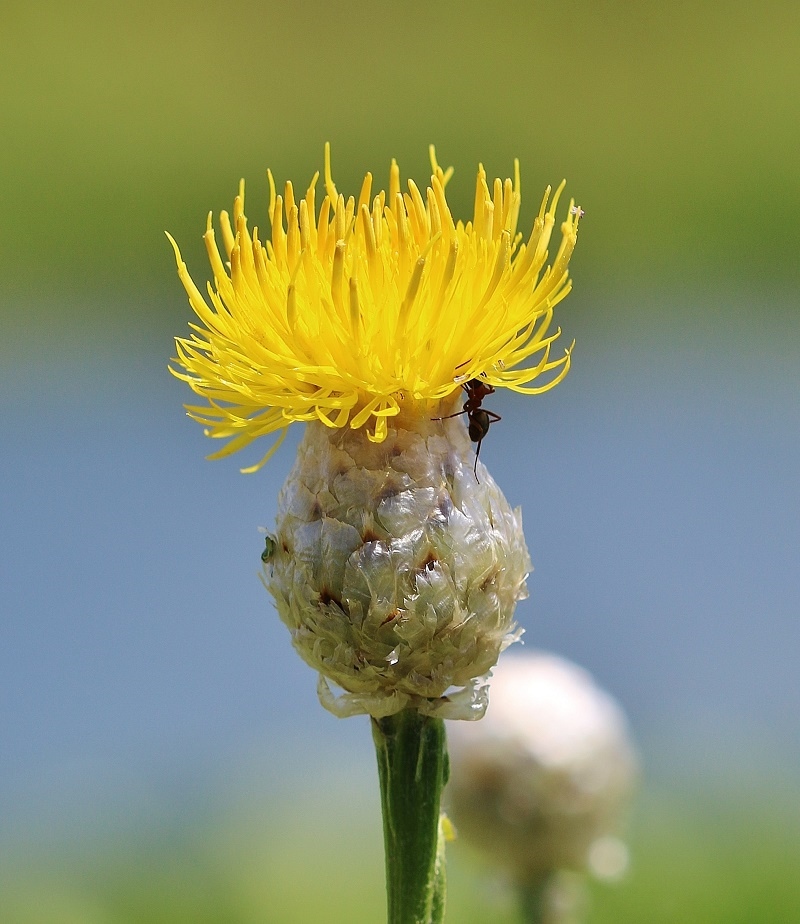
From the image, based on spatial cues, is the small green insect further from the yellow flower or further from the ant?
the ant

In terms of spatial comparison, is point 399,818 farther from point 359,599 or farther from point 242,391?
point 242,391

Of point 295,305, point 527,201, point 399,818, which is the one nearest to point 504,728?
point 399,818

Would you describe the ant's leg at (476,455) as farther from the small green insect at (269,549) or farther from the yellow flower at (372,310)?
the small green insect at (269,549)

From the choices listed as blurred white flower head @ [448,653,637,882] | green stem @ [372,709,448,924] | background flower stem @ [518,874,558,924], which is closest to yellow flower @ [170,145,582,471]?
green stem @ [372,709,448,924]

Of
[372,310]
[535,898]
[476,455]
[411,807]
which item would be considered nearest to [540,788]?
[535,898]

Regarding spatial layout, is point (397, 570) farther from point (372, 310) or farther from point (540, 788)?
point (540, 788)

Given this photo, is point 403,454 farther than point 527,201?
No

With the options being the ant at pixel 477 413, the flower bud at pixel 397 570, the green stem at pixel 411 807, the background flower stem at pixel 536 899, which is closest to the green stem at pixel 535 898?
the background flower stem at pixel 536 899
